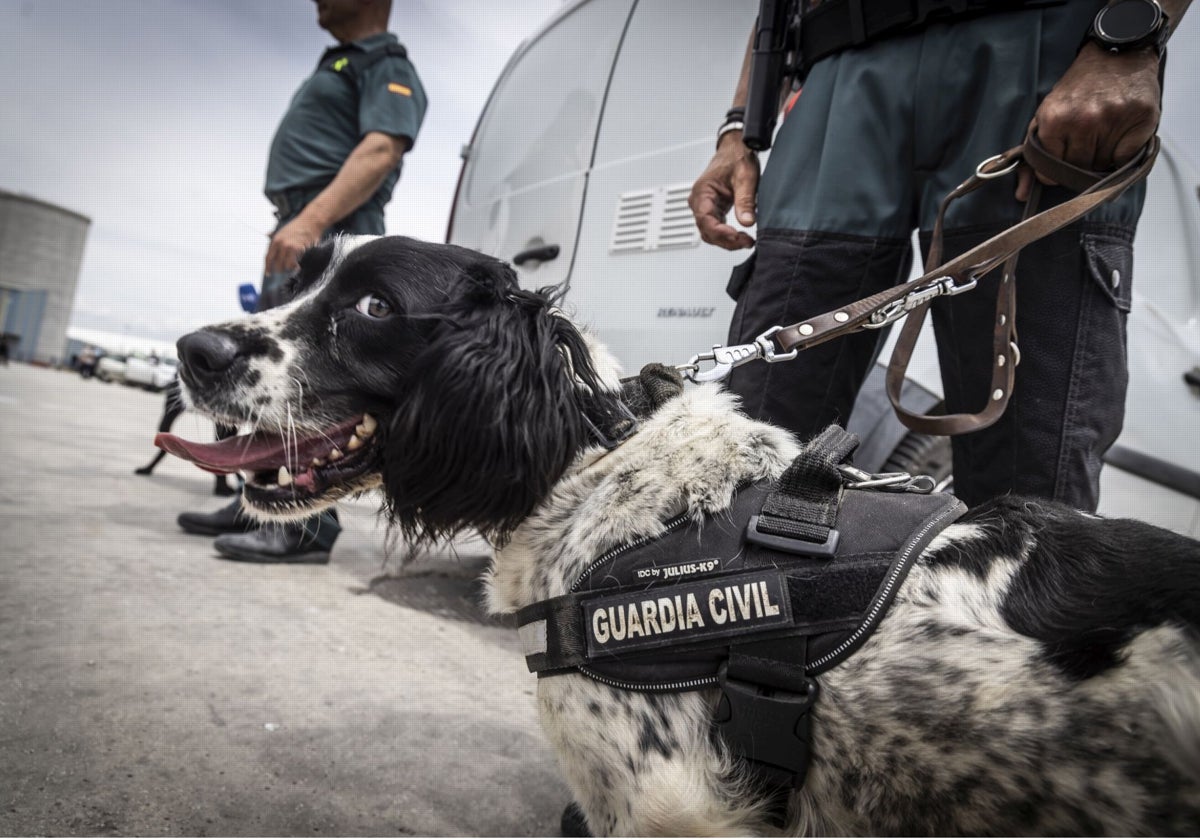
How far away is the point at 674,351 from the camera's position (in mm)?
2668

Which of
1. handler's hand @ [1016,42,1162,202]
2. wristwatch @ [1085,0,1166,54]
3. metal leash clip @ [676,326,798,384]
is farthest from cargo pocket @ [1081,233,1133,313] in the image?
metal leash clip @ [676,326,798,384]

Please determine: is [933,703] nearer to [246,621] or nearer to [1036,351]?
[1036,351]

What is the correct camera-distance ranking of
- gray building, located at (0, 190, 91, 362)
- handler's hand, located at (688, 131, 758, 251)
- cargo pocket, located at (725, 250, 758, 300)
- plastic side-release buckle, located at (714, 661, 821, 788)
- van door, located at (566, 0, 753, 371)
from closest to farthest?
plastic side-release buckle, located at (714, 661, 821, 788)
cargo pocket, located at (725, 250, 758, 300)
handler's hand, located at (688, 131, 758, 251)
van door, located at (566, 0, 753, 371)
gray building, located at (0, 190, 91, 362)

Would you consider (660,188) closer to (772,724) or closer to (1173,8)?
(1173,8)

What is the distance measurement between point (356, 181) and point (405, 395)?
2.21 meters

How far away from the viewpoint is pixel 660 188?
2854mm

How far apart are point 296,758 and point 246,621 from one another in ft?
3.30

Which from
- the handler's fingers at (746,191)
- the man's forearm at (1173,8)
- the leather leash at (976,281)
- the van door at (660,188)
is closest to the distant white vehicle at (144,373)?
the van door at (660,188)

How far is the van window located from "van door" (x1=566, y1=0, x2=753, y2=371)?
6.4 inches

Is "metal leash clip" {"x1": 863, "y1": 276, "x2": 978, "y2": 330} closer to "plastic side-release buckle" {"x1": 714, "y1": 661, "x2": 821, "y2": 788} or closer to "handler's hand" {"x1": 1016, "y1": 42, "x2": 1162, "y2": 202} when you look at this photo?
"handler's hand" {"x1": 1016, "y1": 42, "x2": 1162, "y2": 202}

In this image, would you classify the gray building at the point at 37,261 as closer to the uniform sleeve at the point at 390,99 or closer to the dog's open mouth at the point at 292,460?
the uniform sleeve at the point at 390,99

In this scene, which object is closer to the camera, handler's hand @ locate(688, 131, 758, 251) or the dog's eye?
the dog's eye

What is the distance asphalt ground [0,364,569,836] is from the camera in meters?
1.52

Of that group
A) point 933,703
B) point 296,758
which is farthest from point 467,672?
point 933,703
